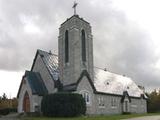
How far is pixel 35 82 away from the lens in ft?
154

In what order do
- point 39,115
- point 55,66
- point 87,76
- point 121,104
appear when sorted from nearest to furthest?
point 39,115 < point 87,76 < point 55,66 < point 121,104

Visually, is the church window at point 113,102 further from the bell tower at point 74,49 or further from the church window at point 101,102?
the bell tower at point 74,49

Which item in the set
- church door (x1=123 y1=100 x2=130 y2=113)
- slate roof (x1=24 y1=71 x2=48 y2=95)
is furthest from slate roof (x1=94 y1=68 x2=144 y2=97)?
slate roof (x1=24 y1=71 x2=48 y2=95)

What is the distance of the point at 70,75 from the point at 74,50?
3579 mm

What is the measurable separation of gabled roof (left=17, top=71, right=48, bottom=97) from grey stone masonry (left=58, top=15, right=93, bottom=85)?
3188 millimetres

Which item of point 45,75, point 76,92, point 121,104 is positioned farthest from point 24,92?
point 121,104

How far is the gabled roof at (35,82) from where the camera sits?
4567 cm

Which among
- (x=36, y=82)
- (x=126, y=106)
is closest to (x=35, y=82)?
(x=36, y=82)

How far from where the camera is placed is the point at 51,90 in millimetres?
45875

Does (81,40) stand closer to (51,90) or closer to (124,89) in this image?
(51,90)

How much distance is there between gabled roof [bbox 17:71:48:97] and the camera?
4567cm

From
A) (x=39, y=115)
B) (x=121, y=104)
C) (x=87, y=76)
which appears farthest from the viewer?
(x=121, y=104)

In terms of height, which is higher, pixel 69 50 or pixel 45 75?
pixel 69 50

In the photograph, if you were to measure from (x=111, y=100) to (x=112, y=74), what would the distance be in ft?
31.2
